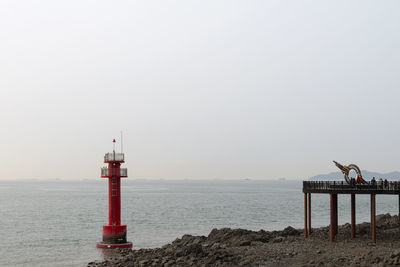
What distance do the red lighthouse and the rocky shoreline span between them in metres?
7.53

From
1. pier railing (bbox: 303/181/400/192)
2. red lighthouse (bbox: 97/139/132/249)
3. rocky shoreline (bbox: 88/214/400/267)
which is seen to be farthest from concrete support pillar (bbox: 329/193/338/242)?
red lighthouse (bbox: 97/139/132/249)

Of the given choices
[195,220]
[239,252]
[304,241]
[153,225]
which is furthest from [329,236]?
[195,220]

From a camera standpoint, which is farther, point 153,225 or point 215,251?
point 153,225

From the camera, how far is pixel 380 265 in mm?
25906

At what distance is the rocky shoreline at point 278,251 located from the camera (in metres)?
28.8

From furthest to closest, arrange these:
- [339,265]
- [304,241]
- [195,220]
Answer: [195,220] → [304,241] → [339,265]

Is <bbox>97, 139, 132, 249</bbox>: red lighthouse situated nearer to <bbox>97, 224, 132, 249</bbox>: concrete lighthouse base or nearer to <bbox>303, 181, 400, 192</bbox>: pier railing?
<bbox>97, 224, 132, 249</bbox>: concrete lighthouse base

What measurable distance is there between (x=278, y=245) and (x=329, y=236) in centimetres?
474

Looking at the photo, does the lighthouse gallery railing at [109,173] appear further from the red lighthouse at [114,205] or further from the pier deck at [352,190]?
the pier deck at [352,190]

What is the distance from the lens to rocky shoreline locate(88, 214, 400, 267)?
2875 centimetres

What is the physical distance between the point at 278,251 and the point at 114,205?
18901 mm

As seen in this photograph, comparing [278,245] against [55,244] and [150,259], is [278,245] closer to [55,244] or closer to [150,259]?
[150,259]

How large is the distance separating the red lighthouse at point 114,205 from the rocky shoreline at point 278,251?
24.7 feet

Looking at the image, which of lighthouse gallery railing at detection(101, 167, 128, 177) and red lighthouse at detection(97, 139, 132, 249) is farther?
lighthouse gallery railing at detection(101, 167, 128, 177)
